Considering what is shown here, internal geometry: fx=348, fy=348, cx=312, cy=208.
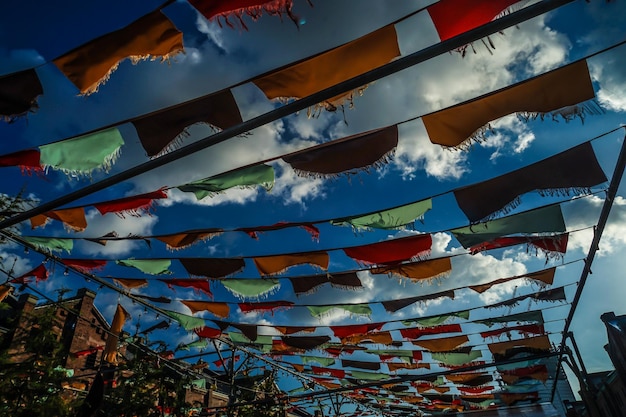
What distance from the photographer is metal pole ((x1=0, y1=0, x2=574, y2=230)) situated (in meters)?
2.04

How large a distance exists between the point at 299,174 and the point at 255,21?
5.52 feet

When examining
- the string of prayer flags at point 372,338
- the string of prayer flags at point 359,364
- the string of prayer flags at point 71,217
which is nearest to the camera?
the string of prayer flags at point 71,217

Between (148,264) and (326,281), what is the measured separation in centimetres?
311

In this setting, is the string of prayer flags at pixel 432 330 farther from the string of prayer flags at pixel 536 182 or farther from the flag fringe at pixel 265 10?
the flag fringe at pixel 265 10

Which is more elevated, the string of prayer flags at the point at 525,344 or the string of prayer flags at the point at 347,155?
the string of prayer flags at the point at 347,155

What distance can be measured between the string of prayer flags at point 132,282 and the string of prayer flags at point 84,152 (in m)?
3.63

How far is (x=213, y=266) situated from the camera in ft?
19.1

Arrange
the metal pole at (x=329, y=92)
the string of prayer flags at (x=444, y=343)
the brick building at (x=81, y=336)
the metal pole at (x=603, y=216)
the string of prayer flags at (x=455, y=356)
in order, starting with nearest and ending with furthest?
the metal pole at (x=329, y=92), the metal pole at (x=603, y=216), the string of prayer flags at (x=444, y=343), the string of prayer flags at (x=455, y=356), the brick building at (x=81, y=336)

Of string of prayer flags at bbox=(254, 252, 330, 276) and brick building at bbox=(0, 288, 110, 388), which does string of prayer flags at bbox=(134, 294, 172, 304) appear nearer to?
string of prayer flags at bbox=(254, 252, 330, 276)

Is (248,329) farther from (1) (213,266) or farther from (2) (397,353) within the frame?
(2) (397,353)

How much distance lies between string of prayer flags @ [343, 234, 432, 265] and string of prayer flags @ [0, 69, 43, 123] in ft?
13.6

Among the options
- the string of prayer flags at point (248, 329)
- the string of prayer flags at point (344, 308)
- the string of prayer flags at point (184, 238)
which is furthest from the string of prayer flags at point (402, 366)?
the string of prayer flags at point (184, 238)

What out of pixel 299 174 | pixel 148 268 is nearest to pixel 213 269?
pixel 148 268

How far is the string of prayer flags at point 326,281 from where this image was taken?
6.35m
